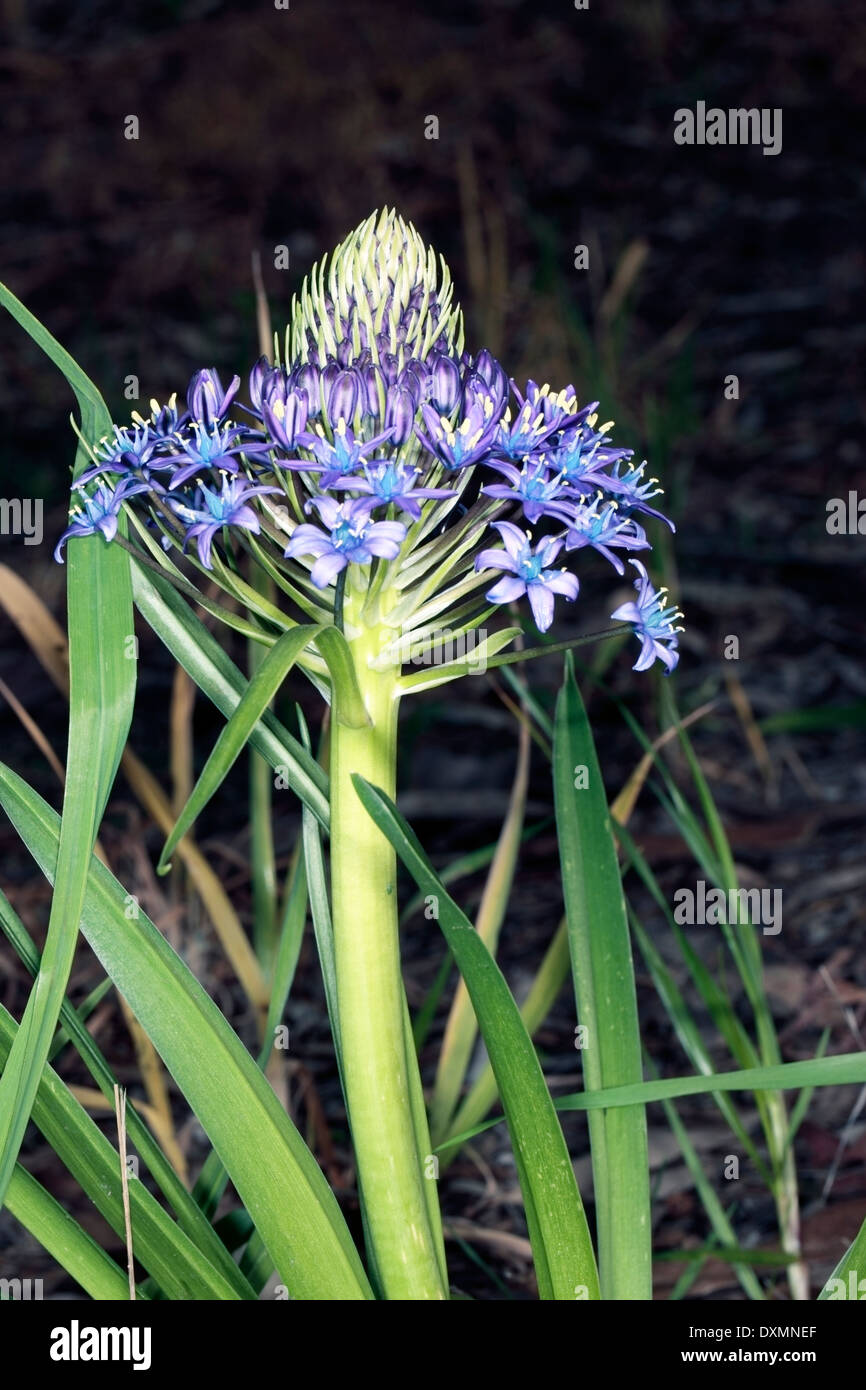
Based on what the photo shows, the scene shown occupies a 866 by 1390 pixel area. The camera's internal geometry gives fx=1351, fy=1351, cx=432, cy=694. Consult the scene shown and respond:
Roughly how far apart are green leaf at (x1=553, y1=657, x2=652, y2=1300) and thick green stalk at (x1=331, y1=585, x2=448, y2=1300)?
147mm

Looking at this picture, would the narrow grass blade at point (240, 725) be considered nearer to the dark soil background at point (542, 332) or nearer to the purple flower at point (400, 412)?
the purple flower at point (400, 412)

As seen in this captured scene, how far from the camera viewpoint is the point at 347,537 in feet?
2.51

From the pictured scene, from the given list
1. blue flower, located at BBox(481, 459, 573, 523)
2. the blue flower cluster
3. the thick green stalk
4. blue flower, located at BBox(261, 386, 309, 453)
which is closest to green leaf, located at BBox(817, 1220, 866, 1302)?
the thick green stalk

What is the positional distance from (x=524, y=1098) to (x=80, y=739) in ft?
1.19

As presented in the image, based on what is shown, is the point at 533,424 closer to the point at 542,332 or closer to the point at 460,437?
the point at 460,437

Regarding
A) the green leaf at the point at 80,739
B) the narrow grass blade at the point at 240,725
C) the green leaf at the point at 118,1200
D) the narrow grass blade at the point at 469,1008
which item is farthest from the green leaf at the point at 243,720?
the narrow grass blade at the point at 469,1008

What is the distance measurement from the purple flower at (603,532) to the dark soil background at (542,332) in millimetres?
712

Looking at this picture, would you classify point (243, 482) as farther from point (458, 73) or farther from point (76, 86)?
point (76, 86)

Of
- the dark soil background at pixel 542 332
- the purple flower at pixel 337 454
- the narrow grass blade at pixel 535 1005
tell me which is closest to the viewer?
the purple flower at pixel 337 454

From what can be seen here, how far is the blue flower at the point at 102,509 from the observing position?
829 millimetres

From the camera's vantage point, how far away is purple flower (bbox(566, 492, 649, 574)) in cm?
81

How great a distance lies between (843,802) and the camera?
246cm
